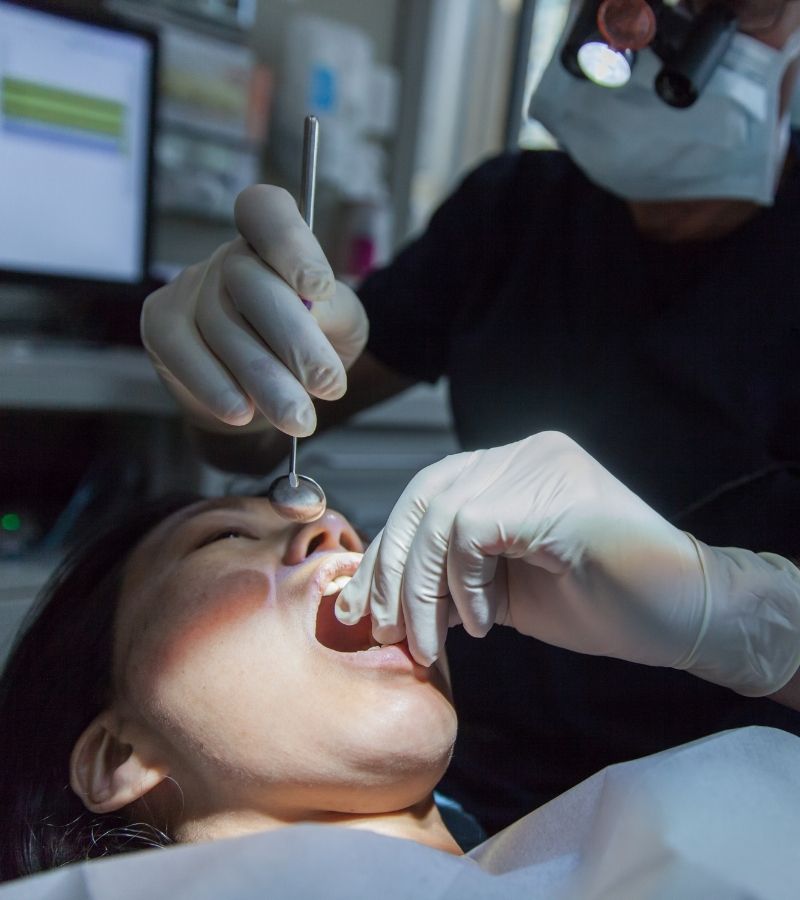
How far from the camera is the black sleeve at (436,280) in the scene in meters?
1.29

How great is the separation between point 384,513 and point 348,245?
95cm

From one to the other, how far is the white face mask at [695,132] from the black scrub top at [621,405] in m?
0.06

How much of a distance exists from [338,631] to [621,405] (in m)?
0.46

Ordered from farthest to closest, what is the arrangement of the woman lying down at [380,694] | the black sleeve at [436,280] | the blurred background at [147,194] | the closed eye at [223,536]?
the blurred background at [147,194] → the black sleeve at [436,280] → the closed eye at [223,536] → the woman lying down at [380,694]

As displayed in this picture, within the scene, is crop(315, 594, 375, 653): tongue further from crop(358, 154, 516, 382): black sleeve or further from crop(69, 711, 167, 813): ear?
crop(358, 154, 516, 382): black sleeve

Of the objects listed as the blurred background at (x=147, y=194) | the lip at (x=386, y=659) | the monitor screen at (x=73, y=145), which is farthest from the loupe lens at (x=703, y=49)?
the monitor screen at (x=73, y=145)

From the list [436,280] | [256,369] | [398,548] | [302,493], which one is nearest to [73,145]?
[436,280]

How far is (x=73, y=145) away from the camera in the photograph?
1.52m

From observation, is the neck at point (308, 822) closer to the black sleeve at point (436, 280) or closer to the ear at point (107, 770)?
the ear at point (107, 770)

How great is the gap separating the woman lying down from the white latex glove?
0.46 ft

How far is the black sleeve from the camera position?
129 cm

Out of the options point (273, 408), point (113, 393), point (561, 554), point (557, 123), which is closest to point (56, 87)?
point (113, 393)

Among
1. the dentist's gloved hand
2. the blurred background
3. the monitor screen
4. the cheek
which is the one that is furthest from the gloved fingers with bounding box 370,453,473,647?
the monitor screen

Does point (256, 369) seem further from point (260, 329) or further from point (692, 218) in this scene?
point (692, 218)
